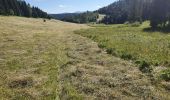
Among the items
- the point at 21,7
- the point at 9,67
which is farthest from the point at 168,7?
the point at 21,7

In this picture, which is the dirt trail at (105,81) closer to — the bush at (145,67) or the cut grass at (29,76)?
the bush at (145,67)

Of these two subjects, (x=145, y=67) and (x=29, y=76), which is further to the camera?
(x=145, y=67)

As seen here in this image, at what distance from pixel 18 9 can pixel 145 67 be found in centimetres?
Result: 14126

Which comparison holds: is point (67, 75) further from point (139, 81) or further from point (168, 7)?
point (168, 7)

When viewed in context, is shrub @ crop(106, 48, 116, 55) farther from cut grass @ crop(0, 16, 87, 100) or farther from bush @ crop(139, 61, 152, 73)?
bush @ crop(139, 61, 152, 73)

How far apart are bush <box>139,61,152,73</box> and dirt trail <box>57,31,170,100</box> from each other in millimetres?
423

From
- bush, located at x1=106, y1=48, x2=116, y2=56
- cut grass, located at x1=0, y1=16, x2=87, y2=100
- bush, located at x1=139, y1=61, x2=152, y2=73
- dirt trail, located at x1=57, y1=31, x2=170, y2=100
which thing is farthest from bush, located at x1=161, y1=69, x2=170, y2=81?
bush, located at x1=106, y1=48, x2=116, y2=56

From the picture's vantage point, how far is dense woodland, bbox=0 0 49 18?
5585 inches

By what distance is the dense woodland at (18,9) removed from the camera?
14185 centimetres

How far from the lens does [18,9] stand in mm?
156750

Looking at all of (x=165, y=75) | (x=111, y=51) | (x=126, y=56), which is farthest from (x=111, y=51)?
(x=165, y=75)

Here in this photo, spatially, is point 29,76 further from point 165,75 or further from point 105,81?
point 165,75

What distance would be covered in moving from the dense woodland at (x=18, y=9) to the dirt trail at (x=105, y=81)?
113 m

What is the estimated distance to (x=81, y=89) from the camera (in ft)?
59.1
